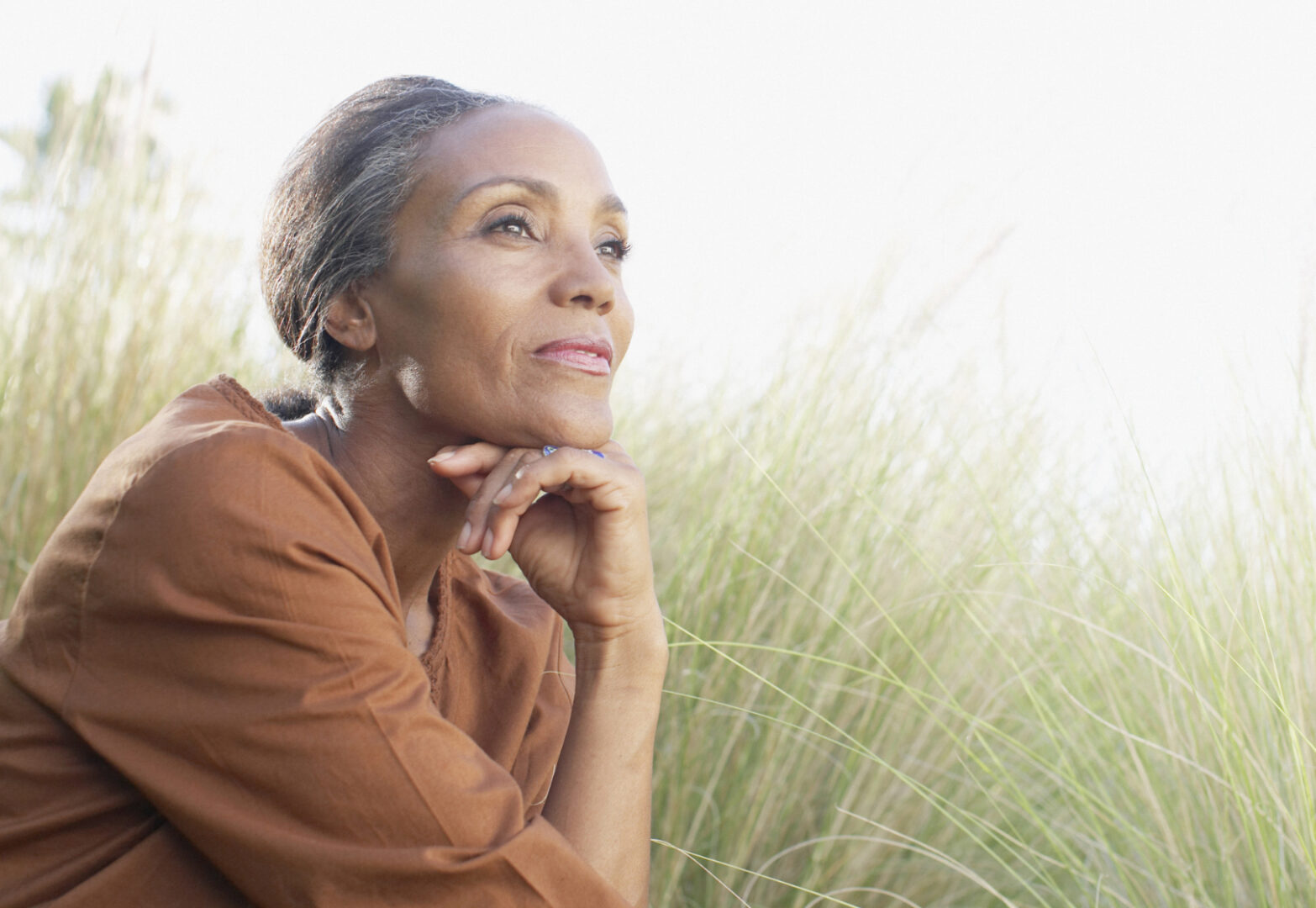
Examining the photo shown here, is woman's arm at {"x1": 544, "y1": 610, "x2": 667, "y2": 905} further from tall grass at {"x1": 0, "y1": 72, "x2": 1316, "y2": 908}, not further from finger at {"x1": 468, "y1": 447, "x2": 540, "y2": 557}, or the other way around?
finger at {"x1": 468, "y1": 447, "x2": 540, "y2": 557}

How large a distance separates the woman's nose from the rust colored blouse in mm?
514

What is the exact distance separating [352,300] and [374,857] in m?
0.98

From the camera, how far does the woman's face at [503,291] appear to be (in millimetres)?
1738

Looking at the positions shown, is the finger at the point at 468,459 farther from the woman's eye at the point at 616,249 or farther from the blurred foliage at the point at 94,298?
the blurred foliage at the point at 94,298

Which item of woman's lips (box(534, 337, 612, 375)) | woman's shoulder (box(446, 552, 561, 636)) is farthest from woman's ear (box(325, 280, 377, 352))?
woman's shoulder (box(446, 552, 561, 636))

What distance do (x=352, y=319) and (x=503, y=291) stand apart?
31cm

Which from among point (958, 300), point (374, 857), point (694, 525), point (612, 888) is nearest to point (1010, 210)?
point (958, 300)

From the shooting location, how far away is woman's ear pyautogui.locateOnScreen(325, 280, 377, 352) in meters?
1.86

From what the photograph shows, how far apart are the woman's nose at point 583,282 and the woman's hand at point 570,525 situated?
0.24 metres

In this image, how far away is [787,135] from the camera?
3.62 meters

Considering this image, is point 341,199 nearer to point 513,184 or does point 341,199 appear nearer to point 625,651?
point 513,184

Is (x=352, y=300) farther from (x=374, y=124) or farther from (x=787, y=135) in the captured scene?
(x=787, y=135)

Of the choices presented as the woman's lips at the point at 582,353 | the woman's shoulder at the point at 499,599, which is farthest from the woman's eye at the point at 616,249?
the woman's shoulder at the point at 499,599

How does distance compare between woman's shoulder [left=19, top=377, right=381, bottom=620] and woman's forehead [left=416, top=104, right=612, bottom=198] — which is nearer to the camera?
woman's shoulder [left=19, top=377, right=381, bottom=620]
